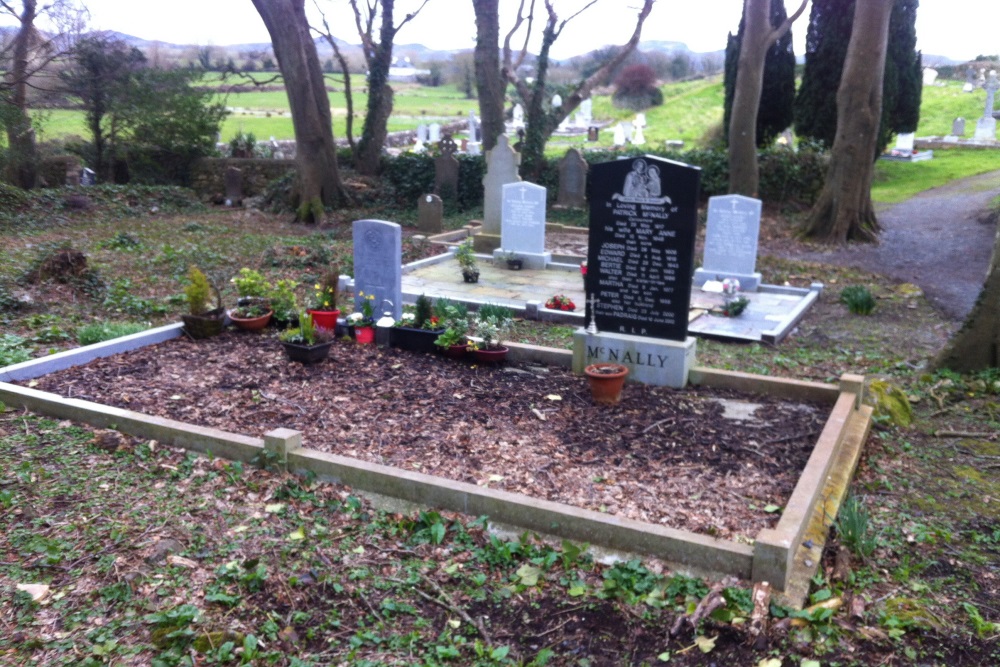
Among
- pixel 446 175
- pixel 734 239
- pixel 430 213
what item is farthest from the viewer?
pixel 446 175

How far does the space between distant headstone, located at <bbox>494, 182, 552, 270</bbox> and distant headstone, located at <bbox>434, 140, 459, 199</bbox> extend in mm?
7080

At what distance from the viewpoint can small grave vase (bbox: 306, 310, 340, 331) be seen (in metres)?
8.33

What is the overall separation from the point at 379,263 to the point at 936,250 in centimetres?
1153

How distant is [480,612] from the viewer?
12.9 feet

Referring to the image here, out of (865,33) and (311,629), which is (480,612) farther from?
(865,33)

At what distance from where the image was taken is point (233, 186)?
A: 68.2ft

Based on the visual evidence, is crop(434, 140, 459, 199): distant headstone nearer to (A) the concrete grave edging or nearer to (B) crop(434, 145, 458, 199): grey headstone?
(B) crop(434, 145, 458, 199): grey headstone

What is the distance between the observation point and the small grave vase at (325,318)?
27.3 feet

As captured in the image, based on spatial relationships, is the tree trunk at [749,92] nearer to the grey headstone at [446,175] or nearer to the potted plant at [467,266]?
the grey headstone at [446,175]

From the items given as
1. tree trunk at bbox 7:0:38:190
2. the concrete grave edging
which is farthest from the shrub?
tree trunk at bbox 7:0:38:190

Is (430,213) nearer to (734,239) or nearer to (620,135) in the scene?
(734,239)

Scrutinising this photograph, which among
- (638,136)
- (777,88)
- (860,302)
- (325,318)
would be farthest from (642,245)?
(638,136)

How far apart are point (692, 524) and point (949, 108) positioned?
40.9 meters

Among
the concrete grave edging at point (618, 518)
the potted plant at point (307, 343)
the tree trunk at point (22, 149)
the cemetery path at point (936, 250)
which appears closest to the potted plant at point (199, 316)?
the potted plant at point (307, 343)
